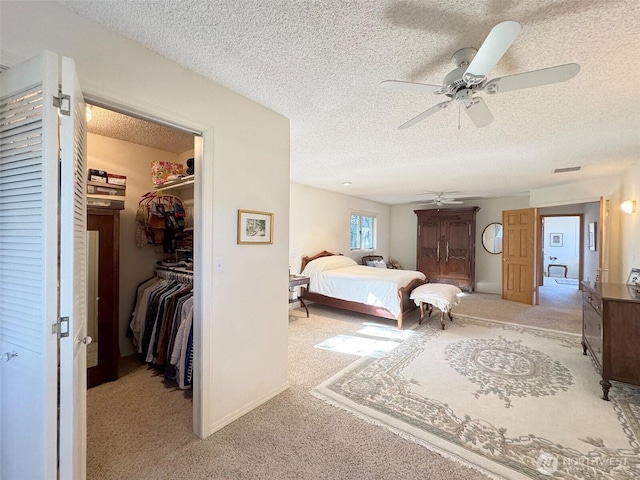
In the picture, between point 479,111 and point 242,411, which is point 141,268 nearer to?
point 242,411

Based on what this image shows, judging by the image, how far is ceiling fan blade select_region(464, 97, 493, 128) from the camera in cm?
167

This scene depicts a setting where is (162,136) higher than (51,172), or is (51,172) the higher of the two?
(162,136)

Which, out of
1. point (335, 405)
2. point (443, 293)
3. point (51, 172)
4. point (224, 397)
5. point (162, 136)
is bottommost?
point (335, 405)

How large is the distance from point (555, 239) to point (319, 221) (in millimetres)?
9174

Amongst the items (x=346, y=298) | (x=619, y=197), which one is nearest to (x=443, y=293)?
(x=346, y=298)

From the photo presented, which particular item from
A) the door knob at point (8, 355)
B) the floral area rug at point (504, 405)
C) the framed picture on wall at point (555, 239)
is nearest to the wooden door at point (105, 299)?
the door knob at point (8, 355)

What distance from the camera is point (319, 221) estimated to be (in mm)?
5785

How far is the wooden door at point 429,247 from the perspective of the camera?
717cm

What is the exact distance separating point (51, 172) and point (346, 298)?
4071 millimetres

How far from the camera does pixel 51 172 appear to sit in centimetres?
100

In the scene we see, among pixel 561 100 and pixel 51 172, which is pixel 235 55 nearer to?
pixel 51 172

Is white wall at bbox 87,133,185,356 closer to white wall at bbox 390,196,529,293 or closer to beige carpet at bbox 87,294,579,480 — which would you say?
beige carpet at bbox 87,294,579,480

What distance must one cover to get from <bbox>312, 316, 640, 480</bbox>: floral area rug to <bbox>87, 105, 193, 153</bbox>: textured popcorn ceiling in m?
2.86

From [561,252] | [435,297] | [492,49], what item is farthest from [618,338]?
[561,252]
